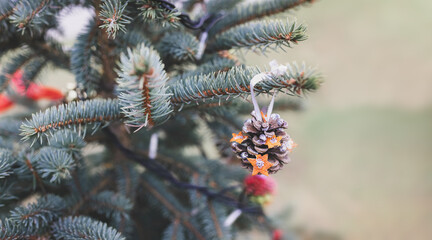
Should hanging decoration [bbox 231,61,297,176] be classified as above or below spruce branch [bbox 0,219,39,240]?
above

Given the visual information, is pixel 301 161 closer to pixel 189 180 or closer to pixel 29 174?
pixel 189 180

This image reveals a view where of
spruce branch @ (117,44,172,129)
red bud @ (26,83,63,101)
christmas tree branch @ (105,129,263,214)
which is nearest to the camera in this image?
spruce branch @ (117,44,172,129)

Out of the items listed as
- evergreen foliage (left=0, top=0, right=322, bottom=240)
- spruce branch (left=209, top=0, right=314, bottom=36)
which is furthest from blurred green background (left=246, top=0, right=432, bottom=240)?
spruce branch (left=209, top=0, right=314, bottom=36)

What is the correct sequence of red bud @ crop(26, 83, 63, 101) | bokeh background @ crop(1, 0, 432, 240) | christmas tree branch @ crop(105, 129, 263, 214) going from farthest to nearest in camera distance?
1. bokeh background @ crop(1, 0, 432, 240)
2. red bud @ crop(26, 83, 63, 101)
3. christmas tree branch @ crop(105, 129, 263, 214)

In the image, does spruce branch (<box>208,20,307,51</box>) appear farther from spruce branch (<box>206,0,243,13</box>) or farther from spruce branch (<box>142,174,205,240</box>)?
spruce branch (<box>142,174,205,240</box>)

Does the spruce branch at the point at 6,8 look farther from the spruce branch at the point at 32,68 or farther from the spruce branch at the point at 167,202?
the spruce branch at the point at 167,202

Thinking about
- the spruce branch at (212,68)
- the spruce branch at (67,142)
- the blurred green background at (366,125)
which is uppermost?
the blurred green background at (366,125)

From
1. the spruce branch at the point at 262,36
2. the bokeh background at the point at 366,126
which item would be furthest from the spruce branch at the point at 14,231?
the bokeh background at the point at 366,126

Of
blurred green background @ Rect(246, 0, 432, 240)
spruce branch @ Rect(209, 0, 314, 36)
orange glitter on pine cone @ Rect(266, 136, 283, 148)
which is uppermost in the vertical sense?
blurred green background @ Rect(246, 0, 432, 240)
